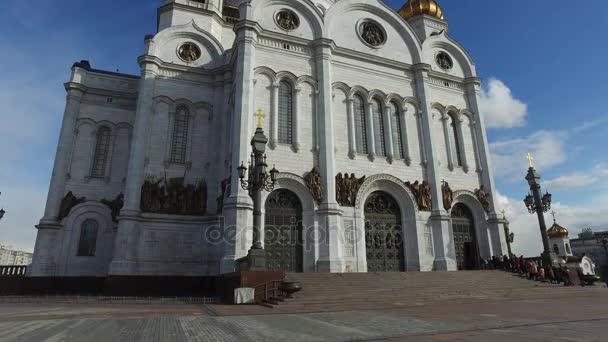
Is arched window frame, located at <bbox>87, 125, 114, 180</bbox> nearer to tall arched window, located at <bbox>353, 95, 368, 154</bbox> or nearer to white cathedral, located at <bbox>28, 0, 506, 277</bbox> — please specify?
white cathedral, located at <bbox>28, 0, 506, 277</bbox>

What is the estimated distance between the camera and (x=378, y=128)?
22406mm

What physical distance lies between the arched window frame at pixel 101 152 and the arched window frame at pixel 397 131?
1754 centimetres

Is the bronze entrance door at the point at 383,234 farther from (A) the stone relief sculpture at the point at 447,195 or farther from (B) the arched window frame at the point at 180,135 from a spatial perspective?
(B) the arched window frame at the point at 180,135

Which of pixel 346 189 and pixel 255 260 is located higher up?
pixel 346 189

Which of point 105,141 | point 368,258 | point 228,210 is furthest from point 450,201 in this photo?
point 105,141

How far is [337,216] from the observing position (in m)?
18.6

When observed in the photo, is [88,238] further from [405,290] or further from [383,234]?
[405,290]

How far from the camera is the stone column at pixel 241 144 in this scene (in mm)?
16453

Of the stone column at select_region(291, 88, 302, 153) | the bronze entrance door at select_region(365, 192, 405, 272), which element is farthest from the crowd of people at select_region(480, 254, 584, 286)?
the stone column at select_region(291, 88, 302, 153)

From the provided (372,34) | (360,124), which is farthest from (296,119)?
(372,34)

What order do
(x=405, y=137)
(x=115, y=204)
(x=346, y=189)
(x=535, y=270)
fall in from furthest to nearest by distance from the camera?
1. (x=405, y=137)
2. (x=115, y=204)
3. (x=346, y=189)
4. (x=535, y=270)

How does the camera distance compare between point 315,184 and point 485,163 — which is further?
point 485,163

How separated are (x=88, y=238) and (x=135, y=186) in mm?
4538

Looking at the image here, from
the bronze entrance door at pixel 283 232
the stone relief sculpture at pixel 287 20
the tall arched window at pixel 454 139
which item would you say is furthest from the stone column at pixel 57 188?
the tall arched window at pixel 454 139
